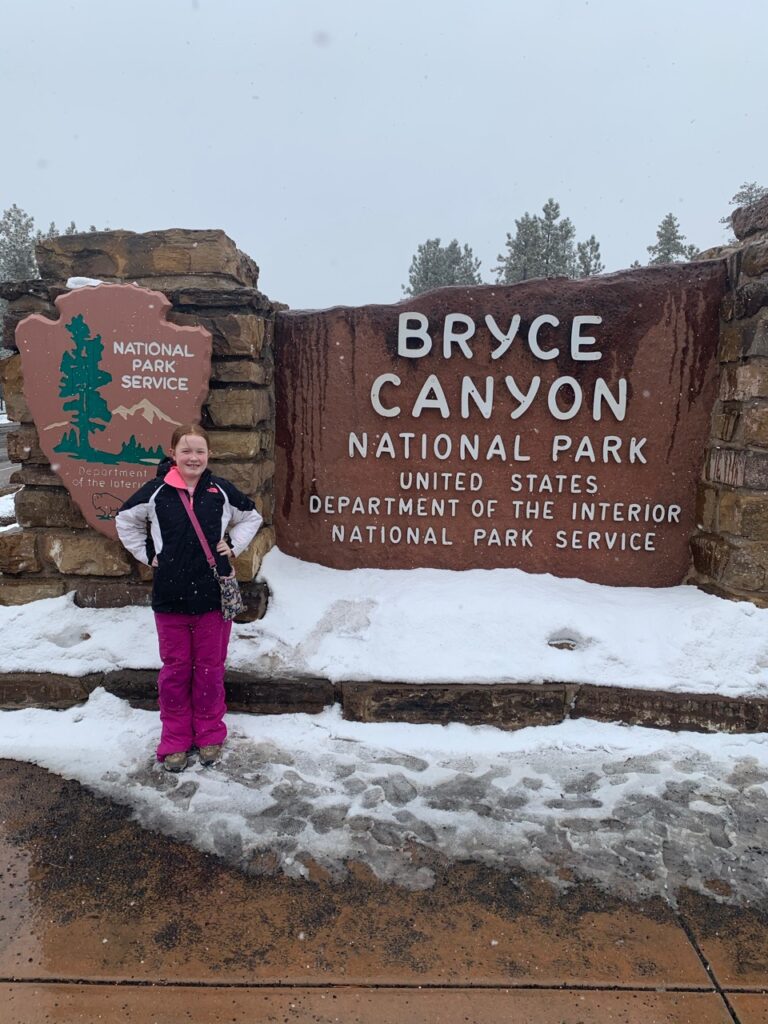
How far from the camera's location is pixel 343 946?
2.12m

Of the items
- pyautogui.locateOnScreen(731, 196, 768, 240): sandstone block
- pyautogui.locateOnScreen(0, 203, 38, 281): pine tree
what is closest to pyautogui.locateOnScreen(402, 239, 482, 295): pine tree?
pyautogui.locateOnScreen(0, 203, 38, 281): pine tree

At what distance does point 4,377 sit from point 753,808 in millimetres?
4049

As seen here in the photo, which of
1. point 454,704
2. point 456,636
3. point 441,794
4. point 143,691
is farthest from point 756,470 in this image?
point 143,691

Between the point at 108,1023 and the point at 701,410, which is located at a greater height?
the point at 701,410

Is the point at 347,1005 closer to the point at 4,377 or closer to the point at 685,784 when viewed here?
the point at 685,784

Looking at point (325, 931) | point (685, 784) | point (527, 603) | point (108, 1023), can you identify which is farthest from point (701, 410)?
point (108, 1023)

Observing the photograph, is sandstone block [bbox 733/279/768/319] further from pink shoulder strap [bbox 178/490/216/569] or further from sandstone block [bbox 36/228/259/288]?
pink shoulder strap [bbox 178/490/216/569]

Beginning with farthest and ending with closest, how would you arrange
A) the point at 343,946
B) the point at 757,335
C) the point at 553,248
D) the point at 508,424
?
the point at 553,248 → the point at 508,424 → the point at 757,335 → the point at 343,946

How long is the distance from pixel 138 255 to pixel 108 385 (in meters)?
0.72

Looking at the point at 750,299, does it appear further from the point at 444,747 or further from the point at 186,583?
the point at 186,583

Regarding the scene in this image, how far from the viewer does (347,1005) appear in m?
1.91

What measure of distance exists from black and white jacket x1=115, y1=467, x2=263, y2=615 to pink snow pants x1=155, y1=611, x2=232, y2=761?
3.3 inches

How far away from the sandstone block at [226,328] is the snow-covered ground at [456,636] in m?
1.18

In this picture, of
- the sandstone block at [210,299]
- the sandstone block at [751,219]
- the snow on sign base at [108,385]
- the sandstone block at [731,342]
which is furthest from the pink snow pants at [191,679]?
the sandstone block at [751,219]
